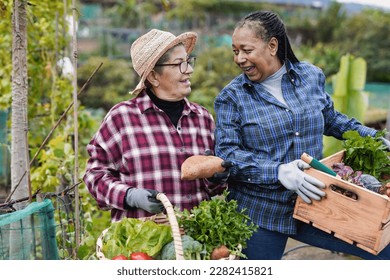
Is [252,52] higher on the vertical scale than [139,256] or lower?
higher

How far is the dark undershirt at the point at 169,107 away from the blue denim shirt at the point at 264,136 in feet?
0.61

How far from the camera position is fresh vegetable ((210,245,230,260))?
2.12 metres

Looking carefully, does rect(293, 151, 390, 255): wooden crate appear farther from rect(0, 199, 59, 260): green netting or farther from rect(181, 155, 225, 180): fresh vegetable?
rect(0, 199, 59, 260): green netting

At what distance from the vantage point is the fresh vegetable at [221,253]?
2125 mm

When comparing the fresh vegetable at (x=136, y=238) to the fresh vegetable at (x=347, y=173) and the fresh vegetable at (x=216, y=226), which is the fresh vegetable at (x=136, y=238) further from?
the fresh vegetable at (x=347, y=173)

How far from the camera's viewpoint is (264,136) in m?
2.45

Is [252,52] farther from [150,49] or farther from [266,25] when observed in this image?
[150,49]

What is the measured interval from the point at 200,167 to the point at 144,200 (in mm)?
274

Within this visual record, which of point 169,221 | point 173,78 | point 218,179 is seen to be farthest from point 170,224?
point 173,78

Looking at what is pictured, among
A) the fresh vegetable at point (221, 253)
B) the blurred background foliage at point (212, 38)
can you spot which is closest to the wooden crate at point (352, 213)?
the fresh vegetable at point (221, 253)

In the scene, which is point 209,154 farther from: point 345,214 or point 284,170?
point 345,214

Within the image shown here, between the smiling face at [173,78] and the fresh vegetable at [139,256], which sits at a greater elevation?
the smiling face at [173,78]

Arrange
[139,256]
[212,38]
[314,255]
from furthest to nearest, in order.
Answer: [212,38] → [314,255] → [139,256]

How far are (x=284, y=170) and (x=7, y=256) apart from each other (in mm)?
1363
